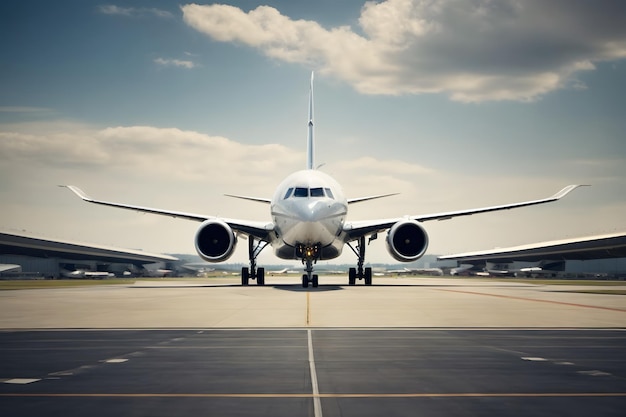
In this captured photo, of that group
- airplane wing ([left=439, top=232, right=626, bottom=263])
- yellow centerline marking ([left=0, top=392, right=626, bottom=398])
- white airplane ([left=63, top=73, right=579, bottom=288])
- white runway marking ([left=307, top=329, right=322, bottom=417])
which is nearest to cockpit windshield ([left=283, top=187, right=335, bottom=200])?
white airplane ([left=63, top=73, right=579, bottom=288])

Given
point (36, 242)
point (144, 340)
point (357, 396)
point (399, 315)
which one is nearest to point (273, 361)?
point (357, 396)

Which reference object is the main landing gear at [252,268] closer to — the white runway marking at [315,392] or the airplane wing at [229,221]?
the airplane wing at [229,221]

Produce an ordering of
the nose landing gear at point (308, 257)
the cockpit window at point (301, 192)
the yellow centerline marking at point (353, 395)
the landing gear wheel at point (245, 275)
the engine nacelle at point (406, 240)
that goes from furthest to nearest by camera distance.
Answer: the landing gear wheel at point (245, 275)
the engine nacelle at point (406, 240)
the nose landing gear at point (308, 257)
the cockpit window at point (301, 192)
the yellow centerline marking at point (353, 395)

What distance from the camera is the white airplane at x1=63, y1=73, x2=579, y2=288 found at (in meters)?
33.7

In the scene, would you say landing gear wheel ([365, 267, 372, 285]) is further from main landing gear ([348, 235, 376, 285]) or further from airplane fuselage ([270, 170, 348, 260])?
airplane fuselage ([270, 170, 348, 260])

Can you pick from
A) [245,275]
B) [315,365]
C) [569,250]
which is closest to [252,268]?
[245,275]

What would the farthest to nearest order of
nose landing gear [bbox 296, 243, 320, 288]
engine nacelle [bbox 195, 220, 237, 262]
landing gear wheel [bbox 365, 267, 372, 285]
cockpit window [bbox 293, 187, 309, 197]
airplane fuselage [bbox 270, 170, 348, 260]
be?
1. landing gear wheel [bbox 365, 267, 372, 285]
2. engine nacelle [bbox 195, 220, 237, 262]
3. nose landing gear [bbox 296, 243, 320, 288]
4. cockpit window [bbox 293, 187, 309, 197]
5. airplane fuselage [bbox 270, 170, 348, 260]

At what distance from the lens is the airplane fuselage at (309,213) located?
33062mm

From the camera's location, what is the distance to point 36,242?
259ft

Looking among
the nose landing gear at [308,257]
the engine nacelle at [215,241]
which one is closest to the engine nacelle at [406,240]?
the nose landing gear at [308,257]

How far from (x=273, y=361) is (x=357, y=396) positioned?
282cm

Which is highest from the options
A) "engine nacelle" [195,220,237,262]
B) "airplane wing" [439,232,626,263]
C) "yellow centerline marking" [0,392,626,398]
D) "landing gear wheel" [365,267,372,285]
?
"airplane wing" [439,232,626,263]

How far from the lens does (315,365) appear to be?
9.23 meters

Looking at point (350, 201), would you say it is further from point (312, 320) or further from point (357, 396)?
point (357, 396)
